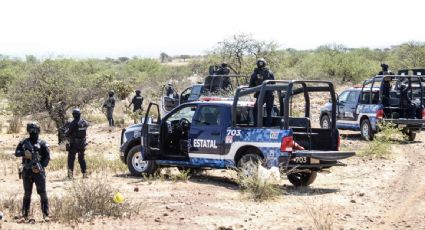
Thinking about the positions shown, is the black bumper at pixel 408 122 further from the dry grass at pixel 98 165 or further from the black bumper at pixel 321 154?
the dry grass at pixel 98 165

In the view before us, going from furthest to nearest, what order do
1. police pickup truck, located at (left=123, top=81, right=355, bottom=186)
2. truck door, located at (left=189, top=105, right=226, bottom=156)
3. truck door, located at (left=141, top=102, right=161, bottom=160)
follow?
1. truck door, located at (left=141, top=102, right=161, bottom=160)
2. truck door, located at (left=189, top=105, right=226, bottom=156)
3. police pickup truck, located at (left=123, top=81, right=355, bottom=186)

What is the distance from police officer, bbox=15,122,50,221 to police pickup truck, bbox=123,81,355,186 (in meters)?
3.81

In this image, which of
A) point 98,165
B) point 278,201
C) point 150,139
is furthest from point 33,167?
point 98,165

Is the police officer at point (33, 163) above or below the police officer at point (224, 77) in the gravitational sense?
below

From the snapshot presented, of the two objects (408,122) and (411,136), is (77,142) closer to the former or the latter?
(408,122)

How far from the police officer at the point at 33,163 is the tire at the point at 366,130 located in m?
13.7

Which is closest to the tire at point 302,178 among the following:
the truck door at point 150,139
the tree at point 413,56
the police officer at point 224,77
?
the truck door at point 150,139

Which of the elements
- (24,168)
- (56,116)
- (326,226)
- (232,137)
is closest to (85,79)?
(56,116)

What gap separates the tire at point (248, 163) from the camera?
13.2 meters

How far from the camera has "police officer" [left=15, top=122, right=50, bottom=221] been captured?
10727mm

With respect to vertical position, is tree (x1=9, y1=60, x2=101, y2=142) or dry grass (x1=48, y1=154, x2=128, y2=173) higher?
tree (x1=9, y1=60, x2=101, y2=142)

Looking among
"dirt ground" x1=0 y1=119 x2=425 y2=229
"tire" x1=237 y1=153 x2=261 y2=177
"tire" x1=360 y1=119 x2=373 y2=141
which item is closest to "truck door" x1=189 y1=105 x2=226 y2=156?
"tire" x1=237 y1=153 x2=261 y2=177

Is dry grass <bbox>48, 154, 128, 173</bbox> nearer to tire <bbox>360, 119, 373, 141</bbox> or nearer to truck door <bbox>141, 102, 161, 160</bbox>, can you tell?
truck door <bbox>141, 102, 161, 160</bbox>

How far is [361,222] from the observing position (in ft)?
35.7
